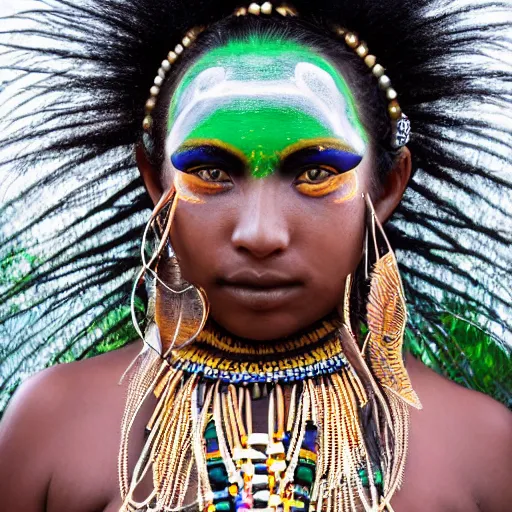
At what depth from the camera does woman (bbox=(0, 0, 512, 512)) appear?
1.75 meters

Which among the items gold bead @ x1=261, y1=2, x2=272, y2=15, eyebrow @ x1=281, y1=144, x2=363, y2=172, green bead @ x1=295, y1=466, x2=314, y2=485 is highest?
gold bead @ x1=261, y1=2, x2=272, y2=15

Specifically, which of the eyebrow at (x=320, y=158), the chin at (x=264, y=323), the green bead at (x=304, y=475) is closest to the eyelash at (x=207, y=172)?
the eyebrow at (x=320, y=158)

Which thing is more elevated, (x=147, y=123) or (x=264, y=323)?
(x=147, y=123)

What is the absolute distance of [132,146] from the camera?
83.9 inches

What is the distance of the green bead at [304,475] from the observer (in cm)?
178

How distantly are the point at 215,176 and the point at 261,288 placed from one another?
23cm

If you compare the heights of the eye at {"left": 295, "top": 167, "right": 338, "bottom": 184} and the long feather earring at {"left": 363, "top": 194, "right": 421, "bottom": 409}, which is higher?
the eye at {"left": 295, "top": 167, "right": 338, "bottom": 184}

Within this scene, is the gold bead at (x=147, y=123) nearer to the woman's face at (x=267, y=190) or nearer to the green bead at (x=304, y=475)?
the woman's face at (x=267, y=190)

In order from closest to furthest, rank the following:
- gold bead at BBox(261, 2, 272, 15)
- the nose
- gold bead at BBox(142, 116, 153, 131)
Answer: the nose → gold bead at BBox(261, 2, 272, 15) → gold bead at BBox(142, 116, 153, 131)

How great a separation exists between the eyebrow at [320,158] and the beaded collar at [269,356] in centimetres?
32

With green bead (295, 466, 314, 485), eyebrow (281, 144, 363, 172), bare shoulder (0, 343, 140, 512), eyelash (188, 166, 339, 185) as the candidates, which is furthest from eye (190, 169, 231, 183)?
green bead (295, 466, 314, 485)

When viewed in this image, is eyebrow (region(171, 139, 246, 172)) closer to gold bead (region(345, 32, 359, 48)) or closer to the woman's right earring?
the woman's right earring

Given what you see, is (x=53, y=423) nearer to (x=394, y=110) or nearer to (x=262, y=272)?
(x=262, y=272)

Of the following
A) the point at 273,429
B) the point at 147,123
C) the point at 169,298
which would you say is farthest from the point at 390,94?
the point at 273,429
